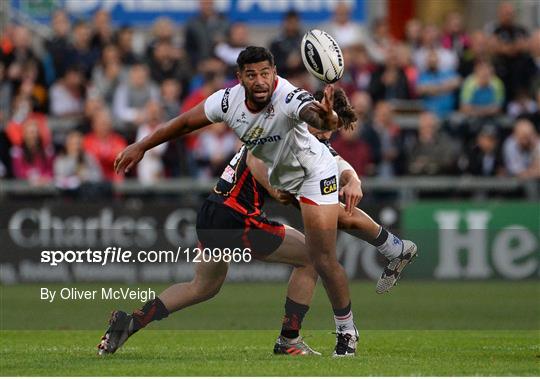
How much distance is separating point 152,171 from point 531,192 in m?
5.61

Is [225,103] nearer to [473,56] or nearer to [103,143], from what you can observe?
[103,143]

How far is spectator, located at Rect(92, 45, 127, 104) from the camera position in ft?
67.2

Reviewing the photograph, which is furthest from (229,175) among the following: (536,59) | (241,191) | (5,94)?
(536,59)

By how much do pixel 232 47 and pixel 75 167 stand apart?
3.39m

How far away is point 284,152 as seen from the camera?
10359 mm

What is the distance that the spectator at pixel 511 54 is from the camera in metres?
21.5

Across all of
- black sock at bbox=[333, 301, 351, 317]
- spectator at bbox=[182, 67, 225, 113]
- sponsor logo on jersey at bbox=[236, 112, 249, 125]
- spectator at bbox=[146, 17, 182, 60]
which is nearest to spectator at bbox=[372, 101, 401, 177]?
spectator at bbox=[182, 67, 225, 113]

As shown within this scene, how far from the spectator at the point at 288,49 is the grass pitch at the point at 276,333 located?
3.37m

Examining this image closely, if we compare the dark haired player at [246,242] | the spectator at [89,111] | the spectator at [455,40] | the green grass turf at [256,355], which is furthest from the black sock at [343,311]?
the spectator at [455,40]

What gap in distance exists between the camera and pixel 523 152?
782 inches

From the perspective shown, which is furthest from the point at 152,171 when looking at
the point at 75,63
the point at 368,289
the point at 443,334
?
the point at 443,334

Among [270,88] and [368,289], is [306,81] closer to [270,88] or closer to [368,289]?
→ [368,289]

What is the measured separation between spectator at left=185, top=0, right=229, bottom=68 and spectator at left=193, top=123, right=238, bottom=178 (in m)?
2.10

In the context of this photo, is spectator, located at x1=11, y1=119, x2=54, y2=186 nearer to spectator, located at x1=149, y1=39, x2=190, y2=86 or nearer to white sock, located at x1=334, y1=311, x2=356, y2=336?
spectator, located at x1=149, y1=39, x2=190, y2=86
